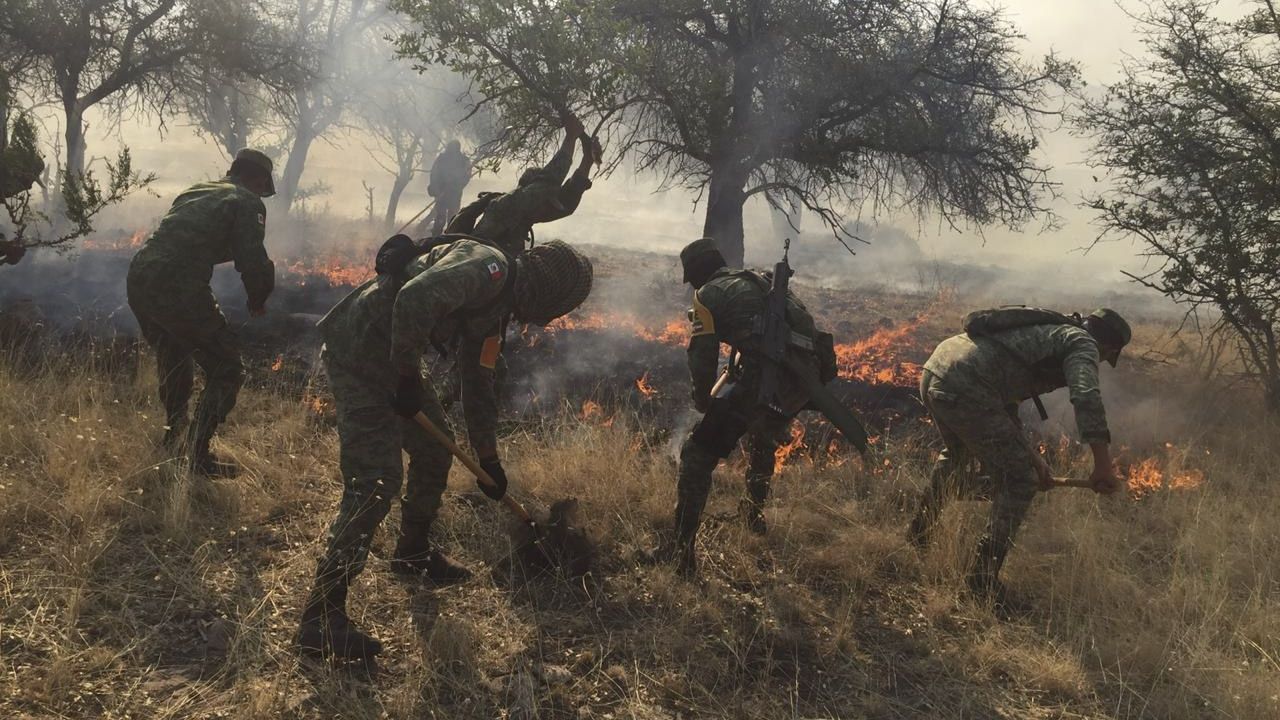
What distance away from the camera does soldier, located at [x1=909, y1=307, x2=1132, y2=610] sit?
3623 mm

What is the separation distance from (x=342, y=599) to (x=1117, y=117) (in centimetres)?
813

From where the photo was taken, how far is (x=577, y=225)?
28.3 meters

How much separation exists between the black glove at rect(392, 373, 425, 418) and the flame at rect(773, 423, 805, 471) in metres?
2.67

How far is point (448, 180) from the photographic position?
46.5ft

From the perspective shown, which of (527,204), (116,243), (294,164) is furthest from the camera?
(294,164)

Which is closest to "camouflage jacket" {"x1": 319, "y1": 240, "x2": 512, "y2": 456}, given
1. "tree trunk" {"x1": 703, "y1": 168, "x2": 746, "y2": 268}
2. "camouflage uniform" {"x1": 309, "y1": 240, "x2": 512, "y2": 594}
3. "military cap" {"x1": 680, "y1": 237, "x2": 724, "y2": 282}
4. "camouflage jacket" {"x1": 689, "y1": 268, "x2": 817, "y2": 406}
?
"camouflage uniform" {"x1": 309, "y1": 240, "x2": 512, "y2": 594}

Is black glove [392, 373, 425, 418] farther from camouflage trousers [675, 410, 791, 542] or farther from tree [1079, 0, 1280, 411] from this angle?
tree [1079, 0, 1280, 411]

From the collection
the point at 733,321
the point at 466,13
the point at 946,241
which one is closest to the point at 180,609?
the point at 733,321

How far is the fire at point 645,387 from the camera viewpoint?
6164mm

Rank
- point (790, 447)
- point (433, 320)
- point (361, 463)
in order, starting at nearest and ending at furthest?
point (433, 320) < point (361, 463) < point (790, 447)

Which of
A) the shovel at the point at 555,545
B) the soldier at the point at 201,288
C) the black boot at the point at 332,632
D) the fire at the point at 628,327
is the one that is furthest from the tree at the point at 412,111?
the black boot at the point at 332,632

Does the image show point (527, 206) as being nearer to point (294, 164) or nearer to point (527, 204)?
point (527, 204)

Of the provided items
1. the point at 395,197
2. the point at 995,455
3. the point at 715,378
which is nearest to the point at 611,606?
the point at 715,378

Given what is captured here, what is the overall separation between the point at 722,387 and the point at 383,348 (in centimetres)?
168
